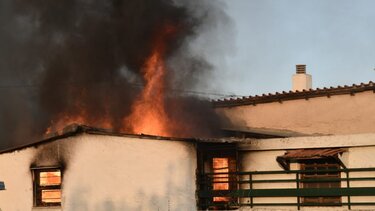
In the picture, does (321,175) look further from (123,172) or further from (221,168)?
(123,172)

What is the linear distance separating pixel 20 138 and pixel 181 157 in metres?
19.2

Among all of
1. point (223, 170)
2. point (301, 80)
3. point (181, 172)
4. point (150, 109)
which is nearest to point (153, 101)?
point (150, 109)

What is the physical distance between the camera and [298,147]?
19891mm

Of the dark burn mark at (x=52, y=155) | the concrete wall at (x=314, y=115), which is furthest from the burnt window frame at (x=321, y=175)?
the dark burn mark at (x=52, y=155)

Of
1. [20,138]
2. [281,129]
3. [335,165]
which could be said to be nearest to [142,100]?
[281,129]

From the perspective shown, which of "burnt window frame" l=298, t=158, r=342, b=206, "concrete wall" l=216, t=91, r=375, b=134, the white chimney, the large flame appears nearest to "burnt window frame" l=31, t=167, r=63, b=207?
the large flame

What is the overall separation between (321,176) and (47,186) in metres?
8.98

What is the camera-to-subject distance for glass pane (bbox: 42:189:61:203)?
20.4m

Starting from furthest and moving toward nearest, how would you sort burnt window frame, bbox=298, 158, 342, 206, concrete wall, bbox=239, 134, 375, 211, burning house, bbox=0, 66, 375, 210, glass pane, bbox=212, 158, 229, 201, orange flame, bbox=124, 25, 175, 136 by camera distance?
orange flame, bbox=124, 25, 175, 136
glass pane, bbox=212, 158, 229, 201
burnt window frame, bbox=298, 158, 342, 206
burning house, bbox=0, 66, 375, 210
concrete wall, bbox=239, 134, 375, 211

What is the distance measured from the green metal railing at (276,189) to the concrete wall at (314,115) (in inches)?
289

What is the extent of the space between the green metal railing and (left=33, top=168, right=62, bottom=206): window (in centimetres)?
468

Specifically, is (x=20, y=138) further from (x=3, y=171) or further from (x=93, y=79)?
(x=3, y=171)

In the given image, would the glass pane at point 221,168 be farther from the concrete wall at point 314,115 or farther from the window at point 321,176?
the concrete wall at point 314,115

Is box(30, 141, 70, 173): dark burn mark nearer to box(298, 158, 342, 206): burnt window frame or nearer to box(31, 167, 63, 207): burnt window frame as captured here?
box(31, 167, 63, 207): burnt window frame
